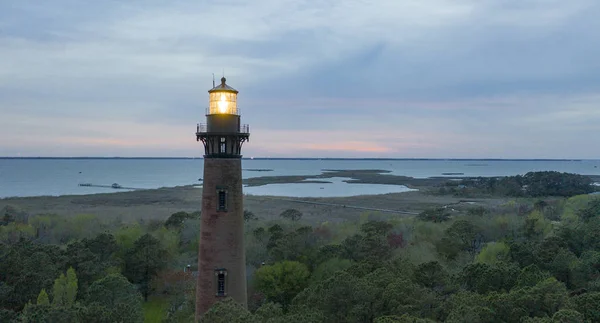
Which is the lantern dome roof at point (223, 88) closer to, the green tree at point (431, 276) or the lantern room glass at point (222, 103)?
the lantern room glass at point (222, 103)

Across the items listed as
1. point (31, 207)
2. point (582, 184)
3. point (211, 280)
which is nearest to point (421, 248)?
point (211, 280)

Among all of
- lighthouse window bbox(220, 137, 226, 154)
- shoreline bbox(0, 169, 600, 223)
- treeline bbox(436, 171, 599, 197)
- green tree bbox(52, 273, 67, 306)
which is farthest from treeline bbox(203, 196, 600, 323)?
treeline bbox(436, 171, 599, 197)

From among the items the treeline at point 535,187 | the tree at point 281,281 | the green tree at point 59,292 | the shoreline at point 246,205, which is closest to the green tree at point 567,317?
the tree at point 281,281

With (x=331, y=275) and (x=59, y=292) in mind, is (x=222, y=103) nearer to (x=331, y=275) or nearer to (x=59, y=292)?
(x=331, y=275)

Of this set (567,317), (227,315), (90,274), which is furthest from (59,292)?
(567,317)

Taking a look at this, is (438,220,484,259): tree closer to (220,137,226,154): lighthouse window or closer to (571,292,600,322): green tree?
(571,292,600,322): green tree
